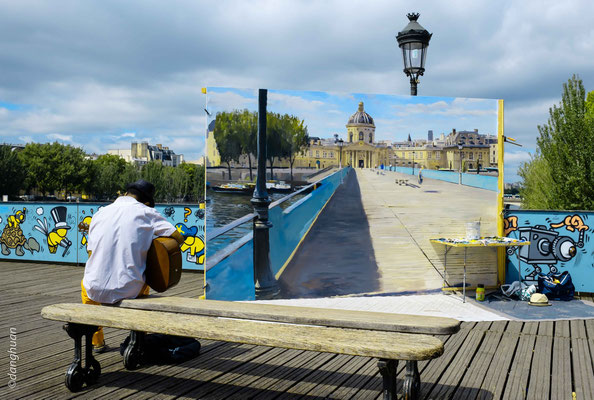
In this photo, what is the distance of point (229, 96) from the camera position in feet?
25.0

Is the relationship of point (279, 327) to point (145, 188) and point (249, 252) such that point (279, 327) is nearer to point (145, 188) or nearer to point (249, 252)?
point (145, 188)

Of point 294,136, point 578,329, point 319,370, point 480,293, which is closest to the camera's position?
point 319,370

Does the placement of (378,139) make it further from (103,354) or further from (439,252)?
(103,354)

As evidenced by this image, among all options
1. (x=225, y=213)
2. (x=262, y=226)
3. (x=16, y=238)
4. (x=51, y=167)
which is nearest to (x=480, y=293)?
(x=262, y=226)

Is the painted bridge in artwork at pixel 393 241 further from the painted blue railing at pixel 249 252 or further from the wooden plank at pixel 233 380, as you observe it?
the wooden plank at pixel 233 380

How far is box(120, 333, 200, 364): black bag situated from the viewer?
216 inches

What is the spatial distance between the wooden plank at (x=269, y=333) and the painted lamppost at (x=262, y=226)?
3209mm

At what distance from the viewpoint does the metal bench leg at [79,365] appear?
4648 mm

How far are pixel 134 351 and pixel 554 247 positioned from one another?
6970 millimetres

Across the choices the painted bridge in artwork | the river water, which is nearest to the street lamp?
the painted bridge in artwork

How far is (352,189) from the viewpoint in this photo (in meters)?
8.91

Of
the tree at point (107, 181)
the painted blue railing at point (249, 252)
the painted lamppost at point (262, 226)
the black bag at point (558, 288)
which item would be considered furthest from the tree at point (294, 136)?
the tree at point (107, 181)

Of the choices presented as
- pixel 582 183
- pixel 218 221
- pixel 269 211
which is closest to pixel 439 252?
pixel 269 211

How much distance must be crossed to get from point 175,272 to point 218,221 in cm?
257
